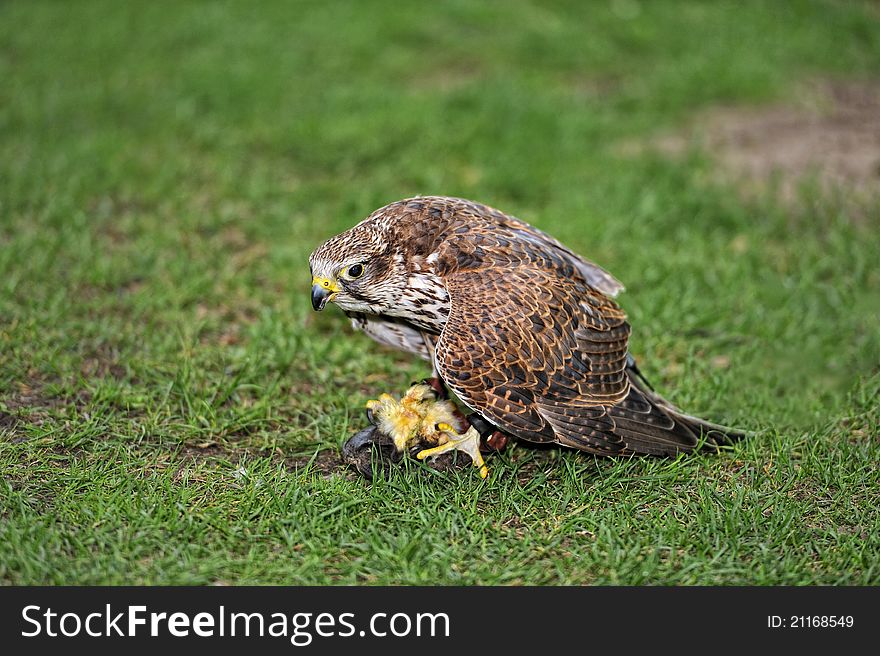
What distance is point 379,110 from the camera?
349 inches

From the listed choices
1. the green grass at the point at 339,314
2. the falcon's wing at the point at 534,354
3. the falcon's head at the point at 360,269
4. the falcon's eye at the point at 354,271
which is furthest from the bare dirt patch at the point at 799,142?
the falcon's eye at the point at 354,271

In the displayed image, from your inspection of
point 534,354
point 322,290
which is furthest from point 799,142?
point 322,290

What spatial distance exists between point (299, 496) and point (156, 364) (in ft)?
5.16

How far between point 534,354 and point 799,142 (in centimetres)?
535

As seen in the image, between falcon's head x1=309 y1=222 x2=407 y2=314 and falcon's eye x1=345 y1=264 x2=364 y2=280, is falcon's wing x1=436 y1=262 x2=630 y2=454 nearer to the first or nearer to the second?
falcon's head x1=309 y1=222 x2=407 y2=314

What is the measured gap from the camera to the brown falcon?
437 centimetres

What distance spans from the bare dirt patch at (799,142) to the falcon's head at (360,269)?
4289 millimetres

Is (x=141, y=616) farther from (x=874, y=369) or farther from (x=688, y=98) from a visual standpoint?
(x=688, y=98)

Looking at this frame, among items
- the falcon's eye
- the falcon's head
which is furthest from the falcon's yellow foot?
the falcon's eye

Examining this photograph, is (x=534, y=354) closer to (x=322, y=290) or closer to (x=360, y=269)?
(x=360, y=269)

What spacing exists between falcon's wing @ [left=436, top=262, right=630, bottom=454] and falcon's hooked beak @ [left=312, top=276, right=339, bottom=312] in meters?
0.58

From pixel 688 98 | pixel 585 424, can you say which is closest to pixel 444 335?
pixel 585 424

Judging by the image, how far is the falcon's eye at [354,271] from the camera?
15.3 ft

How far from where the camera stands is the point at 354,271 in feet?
15.4
